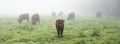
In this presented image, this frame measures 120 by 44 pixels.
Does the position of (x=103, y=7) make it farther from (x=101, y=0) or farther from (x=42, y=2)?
(x=42, y=2)

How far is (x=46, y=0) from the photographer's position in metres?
141

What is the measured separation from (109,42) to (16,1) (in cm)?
11424

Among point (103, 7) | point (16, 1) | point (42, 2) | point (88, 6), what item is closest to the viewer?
point (103, 7)

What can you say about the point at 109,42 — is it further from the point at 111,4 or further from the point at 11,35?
the point at 111,4

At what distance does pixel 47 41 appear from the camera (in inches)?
682

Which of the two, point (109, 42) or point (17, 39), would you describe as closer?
point (109, 42)

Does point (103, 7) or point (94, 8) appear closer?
point (103, 7)

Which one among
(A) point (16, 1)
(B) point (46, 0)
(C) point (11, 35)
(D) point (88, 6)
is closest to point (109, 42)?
(C) point (11, 35)

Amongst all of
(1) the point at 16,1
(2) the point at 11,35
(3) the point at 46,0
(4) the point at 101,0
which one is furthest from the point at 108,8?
(3) the point at 46,0

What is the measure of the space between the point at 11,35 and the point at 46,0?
122 metres

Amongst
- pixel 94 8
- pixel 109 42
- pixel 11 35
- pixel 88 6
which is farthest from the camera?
pixel 88 6

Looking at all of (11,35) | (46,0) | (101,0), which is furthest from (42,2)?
(11,35)

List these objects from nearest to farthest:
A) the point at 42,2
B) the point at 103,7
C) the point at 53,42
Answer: the point at 53,42, the point at 103,7, the point at 42,2

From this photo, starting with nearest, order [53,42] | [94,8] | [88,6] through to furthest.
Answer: [53,42], [94,8], [88,6]
